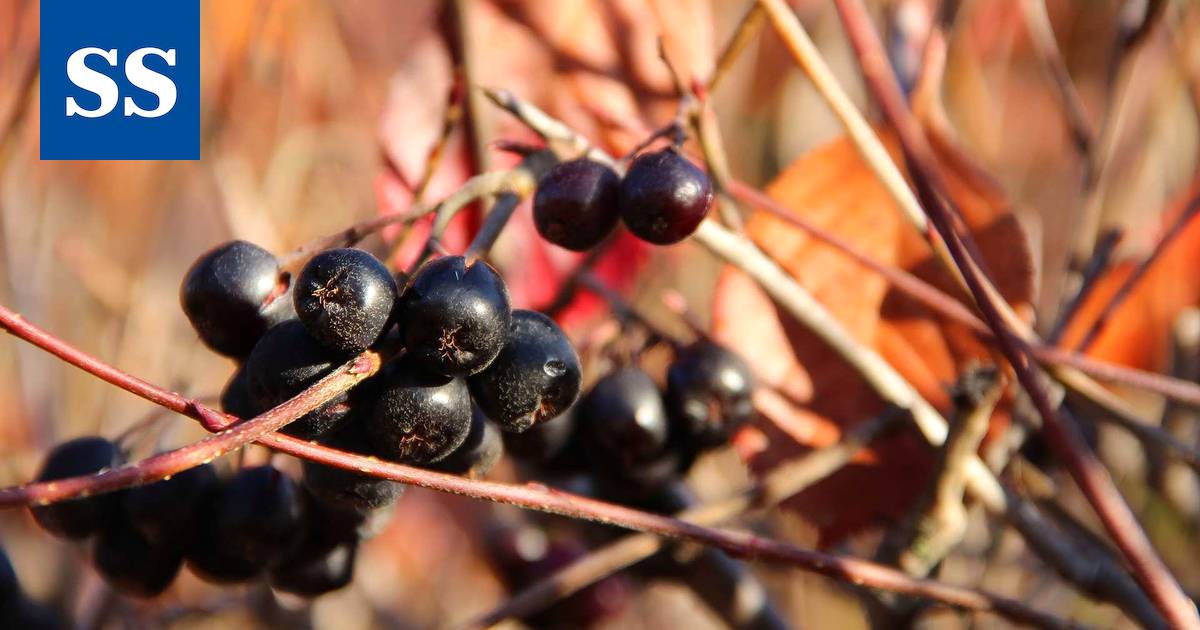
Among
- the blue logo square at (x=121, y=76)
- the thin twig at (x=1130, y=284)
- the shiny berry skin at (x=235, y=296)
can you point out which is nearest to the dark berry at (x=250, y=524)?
the shiny berry skin at (x=235, y=296)

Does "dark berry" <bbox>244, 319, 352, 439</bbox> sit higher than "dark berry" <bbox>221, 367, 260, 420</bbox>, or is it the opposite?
"dark berry" <bbox>244, 319, 352, 439</bbox>

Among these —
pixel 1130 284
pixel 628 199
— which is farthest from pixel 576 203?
pixel 1130 284

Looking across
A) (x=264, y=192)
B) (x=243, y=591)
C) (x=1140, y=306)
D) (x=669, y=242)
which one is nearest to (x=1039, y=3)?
(x=1140, y=306)

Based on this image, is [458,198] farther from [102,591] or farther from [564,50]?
[102,591]

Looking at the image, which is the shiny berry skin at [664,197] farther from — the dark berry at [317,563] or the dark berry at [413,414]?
the dark berry at [317,563]

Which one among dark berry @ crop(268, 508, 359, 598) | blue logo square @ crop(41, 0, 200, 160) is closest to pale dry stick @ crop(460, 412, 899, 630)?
dark berry @ crop(268, 508, 359, 598)

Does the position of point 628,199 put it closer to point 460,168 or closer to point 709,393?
point 709,393

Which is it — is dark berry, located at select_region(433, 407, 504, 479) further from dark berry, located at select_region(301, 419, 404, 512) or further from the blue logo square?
the blue logo square
